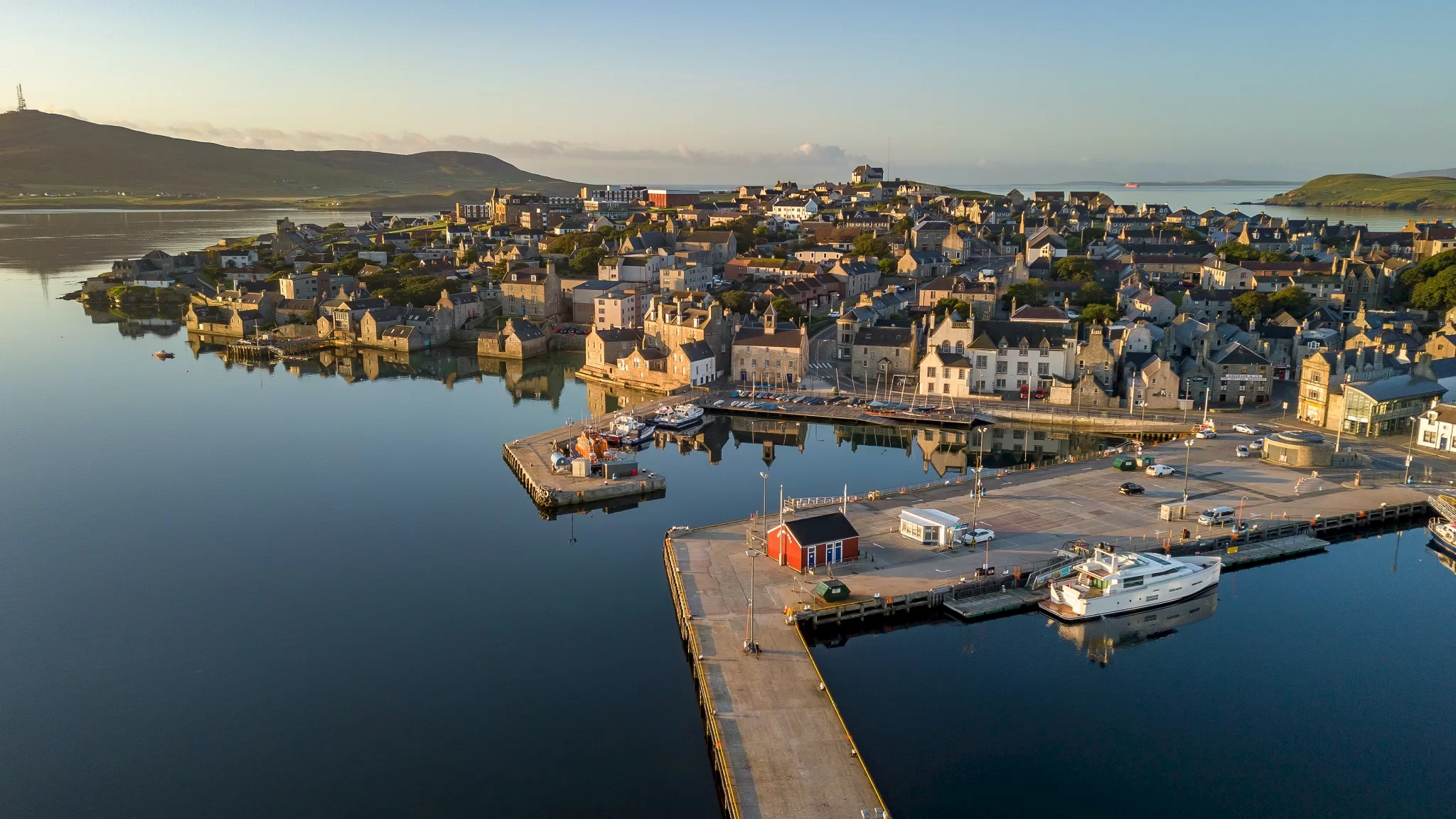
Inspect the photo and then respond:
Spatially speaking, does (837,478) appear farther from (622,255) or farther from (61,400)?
(622,255)

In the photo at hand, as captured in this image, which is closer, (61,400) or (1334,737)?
(1334,737)

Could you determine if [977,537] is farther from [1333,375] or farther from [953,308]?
[953,308]

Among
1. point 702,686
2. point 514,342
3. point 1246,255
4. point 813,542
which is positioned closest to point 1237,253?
point 1246,255

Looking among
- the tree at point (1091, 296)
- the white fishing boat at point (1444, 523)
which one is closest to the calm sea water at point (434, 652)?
the white fishing boat at point (1444, 523)

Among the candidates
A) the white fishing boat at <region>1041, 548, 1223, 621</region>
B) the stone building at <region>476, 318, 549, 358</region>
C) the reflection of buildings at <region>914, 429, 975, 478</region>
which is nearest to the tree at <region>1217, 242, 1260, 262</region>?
the reflection of buildings at <region>914, 429, 975, 478</region>

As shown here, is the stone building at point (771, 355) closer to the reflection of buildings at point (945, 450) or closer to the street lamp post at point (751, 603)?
the reflection of buildings at point (945, 450)

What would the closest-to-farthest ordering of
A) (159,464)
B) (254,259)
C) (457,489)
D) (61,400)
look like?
(457,489), (159,464), (61,400), (254,259)

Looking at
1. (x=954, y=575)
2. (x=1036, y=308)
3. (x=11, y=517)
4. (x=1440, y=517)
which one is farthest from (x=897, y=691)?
(x=1036, y=308)
